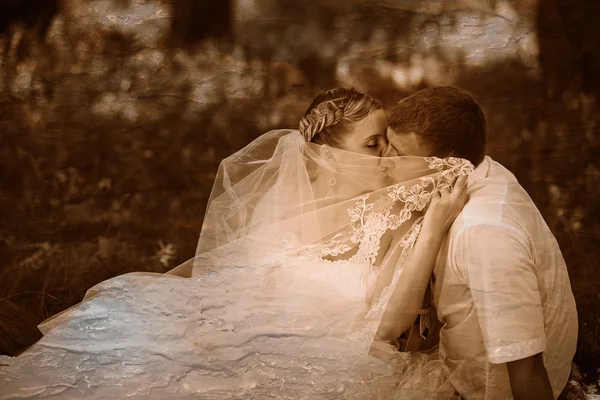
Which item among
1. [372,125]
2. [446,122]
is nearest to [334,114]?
[372,125]

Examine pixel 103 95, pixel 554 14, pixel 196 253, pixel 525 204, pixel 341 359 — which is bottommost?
pixel 341 359

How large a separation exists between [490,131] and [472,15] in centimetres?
45

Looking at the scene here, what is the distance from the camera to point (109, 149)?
8.21 feet

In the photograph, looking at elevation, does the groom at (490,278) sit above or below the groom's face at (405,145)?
below

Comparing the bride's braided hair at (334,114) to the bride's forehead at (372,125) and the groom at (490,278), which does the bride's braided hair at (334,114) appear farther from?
the groom at (490,278)

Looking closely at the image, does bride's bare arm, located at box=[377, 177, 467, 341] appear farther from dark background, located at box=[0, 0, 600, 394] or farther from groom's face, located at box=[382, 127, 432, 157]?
dark background, located at box=[0, 0, 600, 394]

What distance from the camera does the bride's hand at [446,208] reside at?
1.91 meters

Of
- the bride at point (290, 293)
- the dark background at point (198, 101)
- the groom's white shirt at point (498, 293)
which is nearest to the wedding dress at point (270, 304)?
the bride at point (290, 293)

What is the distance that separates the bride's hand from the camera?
191 centimetres

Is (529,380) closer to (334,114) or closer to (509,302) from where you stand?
(509,302)

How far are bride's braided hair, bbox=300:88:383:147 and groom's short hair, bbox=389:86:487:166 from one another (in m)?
0.21

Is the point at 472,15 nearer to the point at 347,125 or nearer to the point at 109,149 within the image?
the point at 347,125

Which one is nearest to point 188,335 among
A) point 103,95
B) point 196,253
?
point 196,253

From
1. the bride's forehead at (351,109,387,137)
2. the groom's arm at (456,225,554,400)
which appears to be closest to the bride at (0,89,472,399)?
the bride's forehead at (351,109,387,137)
